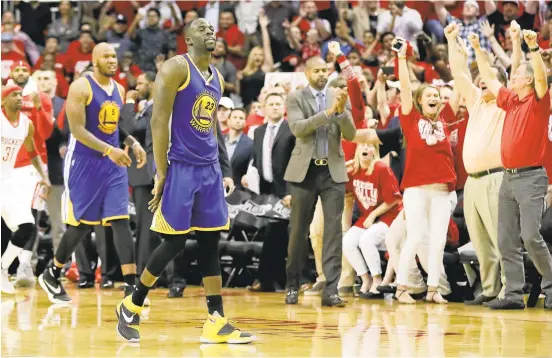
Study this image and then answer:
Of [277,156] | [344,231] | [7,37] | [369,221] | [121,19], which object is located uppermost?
[121,19]

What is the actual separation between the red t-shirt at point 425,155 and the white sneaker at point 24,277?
180 inches

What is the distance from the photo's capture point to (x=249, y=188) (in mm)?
11875

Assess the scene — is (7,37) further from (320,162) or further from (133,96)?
(320,162)

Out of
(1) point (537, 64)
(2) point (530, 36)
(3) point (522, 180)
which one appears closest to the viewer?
(2) point (530, 36)

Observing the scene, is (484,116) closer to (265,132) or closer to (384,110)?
(384,110)

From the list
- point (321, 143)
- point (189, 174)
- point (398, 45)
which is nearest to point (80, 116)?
point (321, 143)

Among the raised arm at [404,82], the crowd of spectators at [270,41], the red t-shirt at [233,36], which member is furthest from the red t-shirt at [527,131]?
the red t-shirt at [233,36]

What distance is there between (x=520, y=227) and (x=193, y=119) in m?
3.78

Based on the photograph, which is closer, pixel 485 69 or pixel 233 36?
pixel 485 69

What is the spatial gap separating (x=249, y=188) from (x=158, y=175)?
497 cm

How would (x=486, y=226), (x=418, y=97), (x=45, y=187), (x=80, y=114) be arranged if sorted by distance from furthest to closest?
(x=45, y=187), (x=418, y=97), (x=486, y=226), (x=80, y=114)

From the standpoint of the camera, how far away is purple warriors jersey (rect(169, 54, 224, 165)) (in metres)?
6.83

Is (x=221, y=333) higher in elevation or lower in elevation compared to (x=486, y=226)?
lower

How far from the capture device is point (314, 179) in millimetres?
9797
